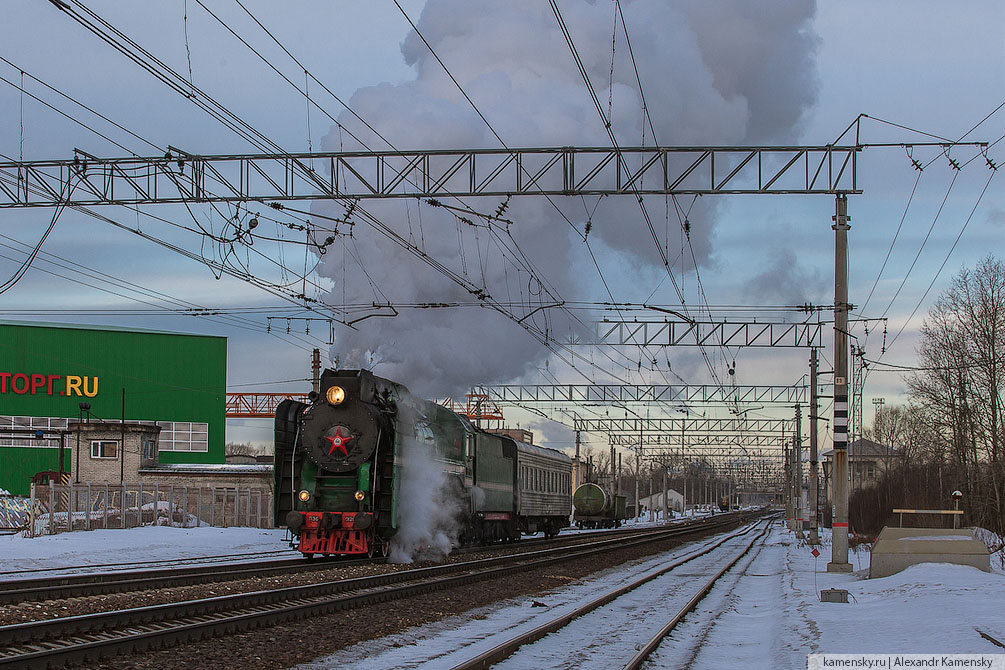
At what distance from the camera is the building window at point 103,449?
172ft

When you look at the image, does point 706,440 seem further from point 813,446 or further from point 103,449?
point 103,449

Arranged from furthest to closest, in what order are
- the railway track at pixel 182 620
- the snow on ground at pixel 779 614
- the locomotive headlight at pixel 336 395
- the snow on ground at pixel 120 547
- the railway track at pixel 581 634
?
the snow on ground at pixel 120 547
the locomotive headlight at pixel 336 395
the snow on ground at pixel 779 614
the railway track at pixel 581 634
the railway track at pixel 182 620

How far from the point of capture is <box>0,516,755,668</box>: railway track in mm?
A: 10016

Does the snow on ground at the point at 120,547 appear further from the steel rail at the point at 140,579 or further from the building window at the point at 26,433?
the building window at the point at 26,433

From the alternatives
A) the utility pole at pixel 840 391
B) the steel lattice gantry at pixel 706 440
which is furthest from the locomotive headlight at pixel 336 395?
the steel lattice gantry at pixel 706 440

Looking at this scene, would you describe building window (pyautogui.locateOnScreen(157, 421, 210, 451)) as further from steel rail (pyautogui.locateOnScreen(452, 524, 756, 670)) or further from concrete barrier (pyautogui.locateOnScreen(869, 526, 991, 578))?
concrete barrier (pyautogui.locateOnScreen(869, 526, 991, 578))

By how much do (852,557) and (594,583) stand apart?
14.1 meters

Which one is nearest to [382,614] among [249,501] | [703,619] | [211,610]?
[211,610]

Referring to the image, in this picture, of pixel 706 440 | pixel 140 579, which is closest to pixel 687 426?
pixel 706 440

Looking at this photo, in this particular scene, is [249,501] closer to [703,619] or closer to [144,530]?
[144,530]

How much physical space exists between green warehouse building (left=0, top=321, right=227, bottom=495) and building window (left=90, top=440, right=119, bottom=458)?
107 inches

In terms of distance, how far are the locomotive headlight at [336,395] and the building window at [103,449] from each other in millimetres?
35372

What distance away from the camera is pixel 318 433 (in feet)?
69.7

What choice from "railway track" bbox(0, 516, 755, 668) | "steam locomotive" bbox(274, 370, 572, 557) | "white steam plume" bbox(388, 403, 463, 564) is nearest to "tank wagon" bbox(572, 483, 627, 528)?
"white steam plume" bbox(388, 403, 463, 564)
